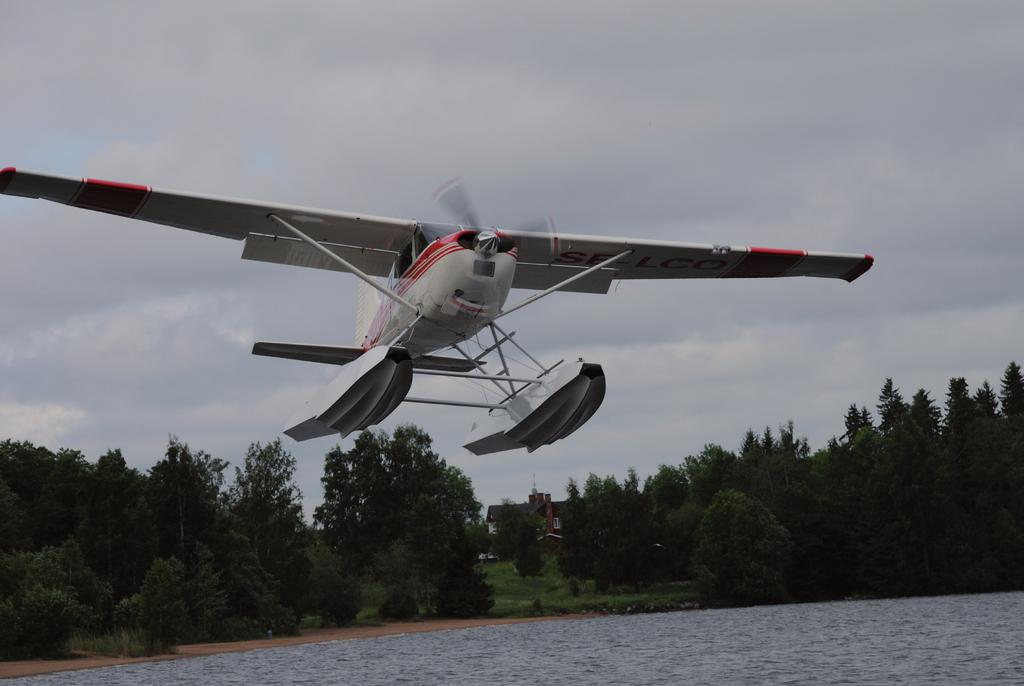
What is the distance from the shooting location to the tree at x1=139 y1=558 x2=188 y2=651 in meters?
33.8

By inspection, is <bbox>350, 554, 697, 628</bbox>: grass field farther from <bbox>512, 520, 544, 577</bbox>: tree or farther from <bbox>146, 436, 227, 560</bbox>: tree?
<bbox>146, 436, 227, 560</bbox>: tree

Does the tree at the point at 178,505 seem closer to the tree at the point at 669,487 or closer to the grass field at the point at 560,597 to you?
the grass field at the point at 560,597

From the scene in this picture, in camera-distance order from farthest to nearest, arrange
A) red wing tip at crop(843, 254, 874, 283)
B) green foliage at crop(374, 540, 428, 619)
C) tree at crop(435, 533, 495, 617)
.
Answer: tree at crop(435, 533, 495, 617) → green foliage at crop(374, 540, 428, 619) → red wing tip at crop(843, 254, 874, 283)

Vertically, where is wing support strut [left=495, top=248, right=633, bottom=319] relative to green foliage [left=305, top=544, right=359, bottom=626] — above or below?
above

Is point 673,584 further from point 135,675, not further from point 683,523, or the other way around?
point 135,675

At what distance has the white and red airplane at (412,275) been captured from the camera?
12.4m

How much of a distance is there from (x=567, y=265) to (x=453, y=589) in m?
34.9

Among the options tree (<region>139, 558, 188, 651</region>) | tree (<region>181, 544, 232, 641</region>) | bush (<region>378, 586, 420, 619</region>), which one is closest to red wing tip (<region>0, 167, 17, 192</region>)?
tree (<region>139, 558, 188, 651</region>)

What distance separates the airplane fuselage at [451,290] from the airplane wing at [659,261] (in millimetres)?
1821

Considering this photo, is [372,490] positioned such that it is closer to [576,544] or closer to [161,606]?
[576,544]

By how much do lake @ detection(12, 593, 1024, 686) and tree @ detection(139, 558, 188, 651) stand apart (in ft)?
3.29

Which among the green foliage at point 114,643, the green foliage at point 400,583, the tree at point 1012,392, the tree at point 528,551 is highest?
the tree at point 1012,392

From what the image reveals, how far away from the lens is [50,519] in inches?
1540

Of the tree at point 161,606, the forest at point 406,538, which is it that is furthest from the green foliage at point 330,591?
the tree at point 161,606
